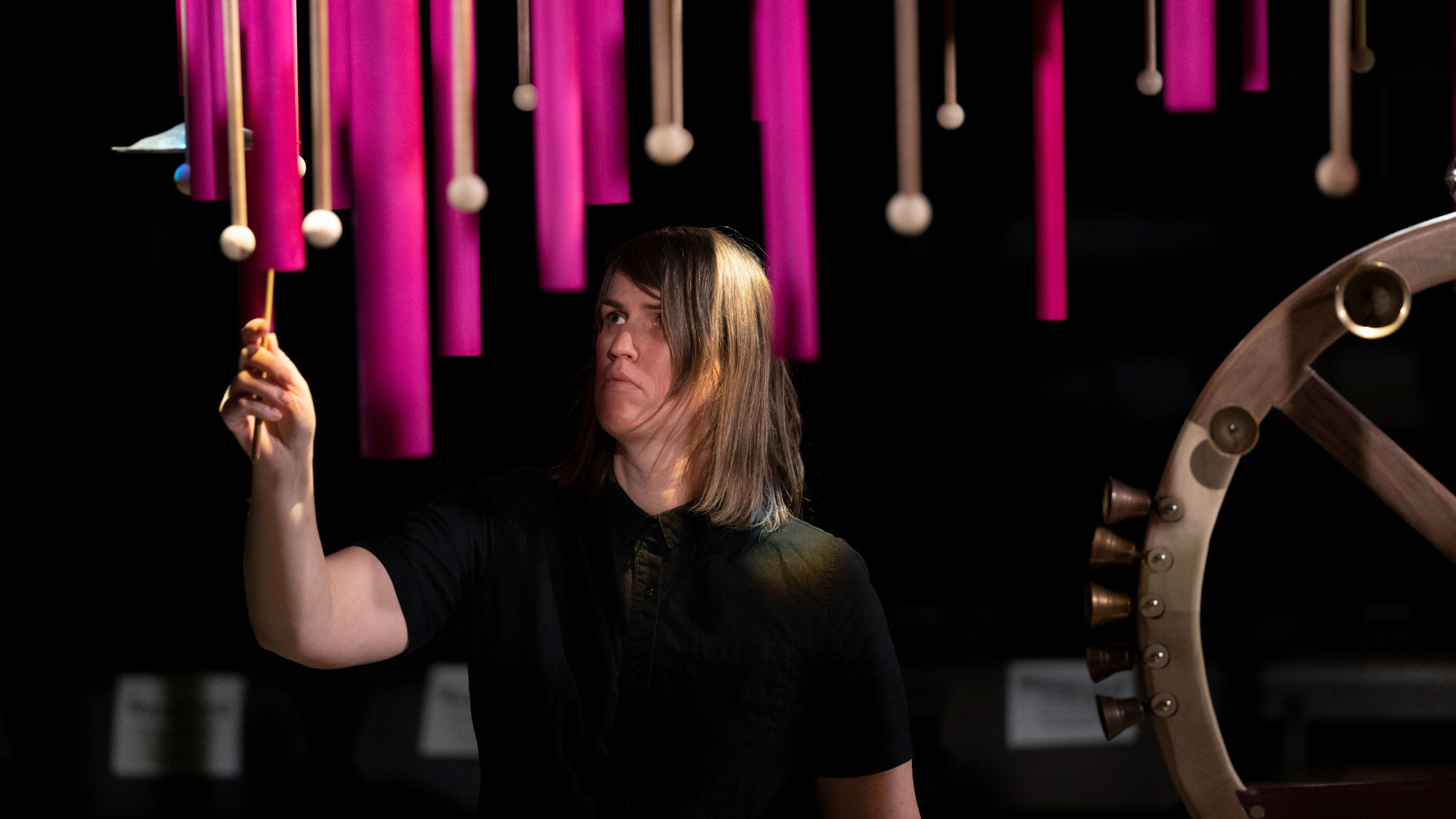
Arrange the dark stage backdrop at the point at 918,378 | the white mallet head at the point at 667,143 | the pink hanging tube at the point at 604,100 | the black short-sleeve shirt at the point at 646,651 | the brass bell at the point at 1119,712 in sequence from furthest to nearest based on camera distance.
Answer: the dark stage backdrop at the point at 918,378 < the black short-sleeve shirt at the point at 646,651 < the brass bell at the point at 1119,712 < the pink hanging tube at the point at 604,100 < the white mallet head at the point at 667,143

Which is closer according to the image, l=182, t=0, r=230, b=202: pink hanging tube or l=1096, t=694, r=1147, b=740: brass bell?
l=182, t=0, r=230, b=202: pink hanging tube

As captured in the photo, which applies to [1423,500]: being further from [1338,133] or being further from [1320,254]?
[1320,254]

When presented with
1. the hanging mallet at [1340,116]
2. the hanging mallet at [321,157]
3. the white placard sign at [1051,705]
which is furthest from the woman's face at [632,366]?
the white placard sign at [1051,705]

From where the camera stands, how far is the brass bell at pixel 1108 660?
37.2 inches

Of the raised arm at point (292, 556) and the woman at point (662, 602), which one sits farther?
the woman at point (662, 602)

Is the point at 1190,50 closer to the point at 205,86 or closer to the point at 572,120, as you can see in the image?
the point at 572,120

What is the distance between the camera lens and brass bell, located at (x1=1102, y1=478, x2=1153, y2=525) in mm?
933

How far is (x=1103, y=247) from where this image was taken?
208cm

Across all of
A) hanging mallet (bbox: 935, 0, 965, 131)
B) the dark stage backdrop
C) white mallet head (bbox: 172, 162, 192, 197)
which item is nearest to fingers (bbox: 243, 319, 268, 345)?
white mallet head (bbox: 172, 162, 192, 197)

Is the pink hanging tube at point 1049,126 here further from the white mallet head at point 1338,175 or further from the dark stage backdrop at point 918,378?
the dark stage backdrop at point 918,378

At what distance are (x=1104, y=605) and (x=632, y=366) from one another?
0.53m

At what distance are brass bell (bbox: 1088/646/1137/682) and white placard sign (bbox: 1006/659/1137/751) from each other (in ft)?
3.94

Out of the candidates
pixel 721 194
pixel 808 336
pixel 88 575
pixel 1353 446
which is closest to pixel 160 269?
pixel 88 575

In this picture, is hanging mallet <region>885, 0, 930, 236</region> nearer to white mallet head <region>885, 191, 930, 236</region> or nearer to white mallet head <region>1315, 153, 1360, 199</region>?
white mallet head <region>885, 191, 930, 236</region>
